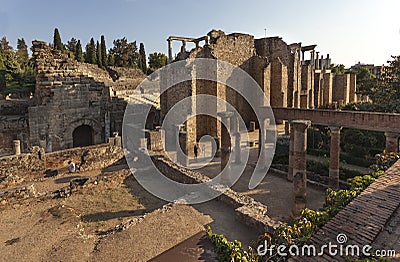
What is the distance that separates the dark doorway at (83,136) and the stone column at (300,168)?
48.2 feet

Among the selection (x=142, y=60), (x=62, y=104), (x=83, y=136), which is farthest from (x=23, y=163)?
(x=142, y=60)

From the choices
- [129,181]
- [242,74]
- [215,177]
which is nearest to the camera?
[129,181]

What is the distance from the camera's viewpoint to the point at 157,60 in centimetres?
5225

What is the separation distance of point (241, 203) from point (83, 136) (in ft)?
47.9

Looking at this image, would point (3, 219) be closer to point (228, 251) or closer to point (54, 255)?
point (54, 255)

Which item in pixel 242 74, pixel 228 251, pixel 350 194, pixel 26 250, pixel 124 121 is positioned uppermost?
pixel 242 74

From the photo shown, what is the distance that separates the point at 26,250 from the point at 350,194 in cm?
804

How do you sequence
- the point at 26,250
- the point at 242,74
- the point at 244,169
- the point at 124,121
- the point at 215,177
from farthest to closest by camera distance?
the point at 242,74, the point at 124,121, the point at 244,169, the point at 215,177, the point at 26,250

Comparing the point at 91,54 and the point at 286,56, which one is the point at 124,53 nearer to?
the point at 91,54

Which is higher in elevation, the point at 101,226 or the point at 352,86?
the point at 352,86

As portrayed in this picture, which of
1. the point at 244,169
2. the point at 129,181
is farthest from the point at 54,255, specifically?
the point at 244,169

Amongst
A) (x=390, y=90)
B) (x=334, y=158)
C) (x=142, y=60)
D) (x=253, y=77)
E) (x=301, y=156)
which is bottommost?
(x=334, y=158)

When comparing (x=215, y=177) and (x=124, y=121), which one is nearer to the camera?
(x=215, y=177)

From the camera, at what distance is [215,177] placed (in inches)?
537
